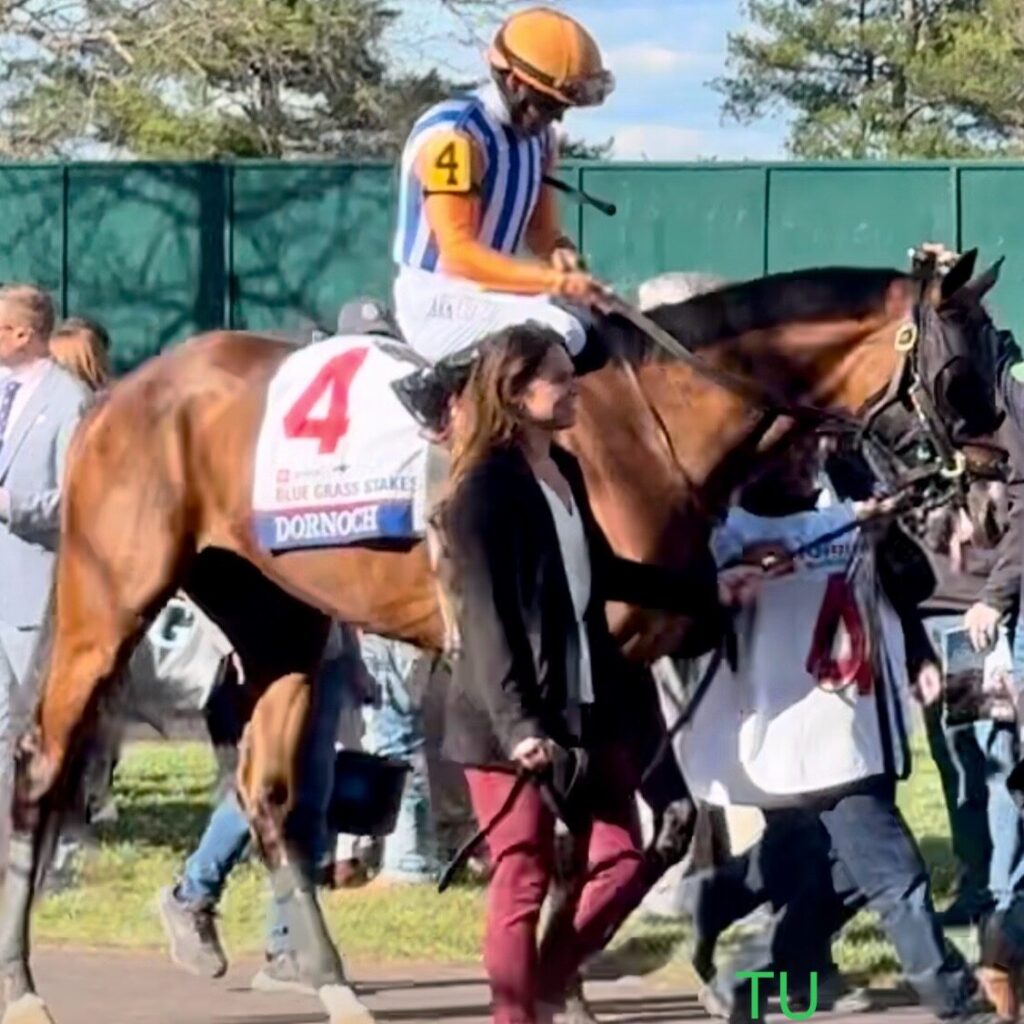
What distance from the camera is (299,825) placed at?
896 centimetres

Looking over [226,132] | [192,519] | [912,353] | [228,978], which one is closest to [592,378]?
[912,353]

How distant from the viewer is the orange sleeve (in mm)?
7887

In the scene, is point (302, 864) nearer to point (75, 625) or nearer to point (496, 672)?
point (75, 625)

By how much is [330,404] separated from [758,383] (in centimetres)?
126

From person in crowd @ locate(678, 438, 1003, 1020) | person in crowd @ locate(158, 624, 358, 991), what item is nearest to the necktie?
person in crowd @ locate(158, 624, 358, 991)

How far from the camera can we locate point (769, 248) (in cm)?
1972

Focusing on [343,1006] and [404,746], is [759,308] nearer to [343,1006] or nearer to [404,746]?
[343,1006]

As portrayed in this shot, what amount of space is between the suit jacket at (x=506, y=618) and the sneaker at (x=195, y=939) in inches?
98.3

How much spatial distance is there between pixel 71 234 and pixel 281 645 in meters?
11.9

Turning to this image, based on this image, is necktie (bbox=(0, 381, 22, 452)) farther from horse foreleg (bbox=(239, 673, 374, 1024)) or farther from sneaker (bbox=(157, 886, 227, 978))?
sneaker (bbox=(157, 886, 227, 978))

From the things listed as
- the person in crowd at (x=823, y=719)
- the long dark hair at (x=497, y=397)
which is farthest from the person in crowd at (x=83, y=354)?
the long dark hair at (x=497, y=397)

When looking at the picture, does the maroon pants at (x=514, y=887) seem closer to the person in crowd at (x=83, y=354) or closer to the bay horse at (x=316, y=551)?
the bay horse at (x=316, y=551)

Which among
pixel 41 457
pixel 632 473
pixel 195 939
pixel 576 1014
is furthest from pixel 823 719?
pixel 41 457

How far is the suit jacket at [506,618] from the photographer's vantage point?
6375 millimetres
